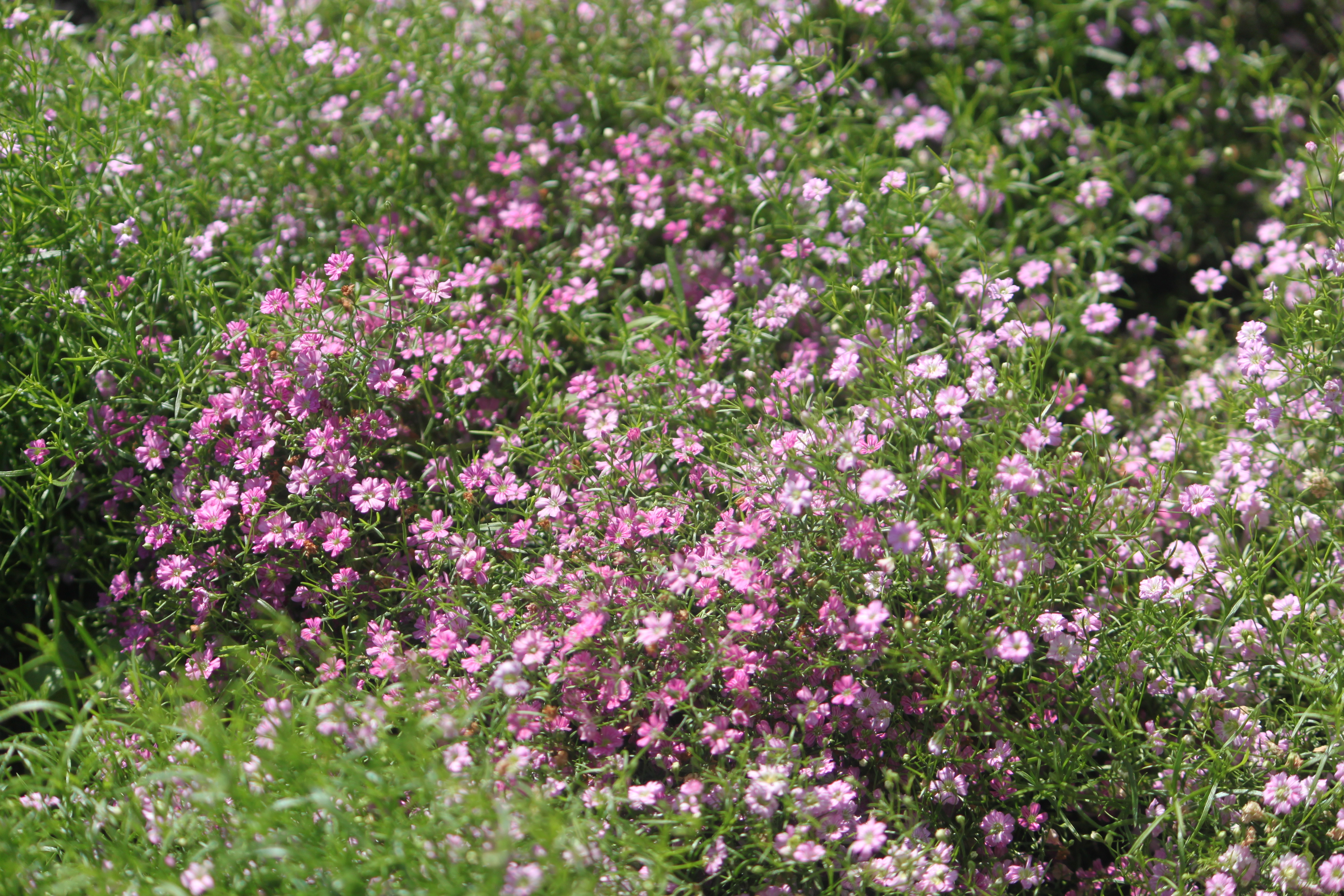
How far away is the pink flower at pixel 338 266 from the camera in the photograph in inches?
119

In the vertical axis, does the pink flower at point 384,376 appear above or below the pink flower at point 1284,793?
above

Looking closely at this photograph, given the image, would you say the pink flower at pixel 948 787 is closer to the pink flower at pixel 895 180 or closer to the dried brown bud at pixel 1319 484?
the dried brown bud at pixel 1319 484

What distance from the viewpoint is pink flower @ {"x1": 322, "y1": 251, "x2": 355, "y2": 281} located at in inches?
119

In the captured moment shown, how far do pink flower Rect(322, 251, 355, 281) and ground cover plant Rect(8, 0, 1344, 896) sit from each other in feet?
0.28

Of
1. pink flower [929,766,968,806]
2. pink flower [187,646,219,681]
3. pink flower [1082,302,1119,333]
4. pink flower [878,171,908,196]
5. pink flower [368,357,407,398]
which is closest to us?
pink flower [929,766,968,806]

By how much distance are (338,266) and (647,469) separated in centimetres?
110

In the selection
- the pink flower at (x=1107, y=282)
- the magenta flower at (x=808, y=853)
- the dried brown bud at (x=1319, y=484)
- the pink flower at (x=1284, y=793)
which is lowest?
the pink flower at (x=1284, y=793)

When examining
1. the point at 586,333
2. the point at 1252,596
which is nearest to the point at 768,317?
the point at 586,333

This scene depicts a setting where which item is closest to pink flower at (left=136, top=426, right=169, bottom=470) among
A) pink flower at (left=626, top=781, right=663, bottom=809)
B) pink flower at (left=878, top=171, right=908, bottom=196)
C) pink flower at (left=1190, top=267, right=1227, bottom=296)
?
pink flower at (left=626, top=781, right=663, bottom=809)

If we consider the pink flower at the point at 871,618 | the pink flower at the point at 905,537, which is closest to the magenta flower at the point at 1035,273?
the pink flower at the point at 905,537

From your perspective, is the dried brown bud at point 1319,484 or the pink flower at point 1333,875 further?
the dried brown bud at point 1319,484

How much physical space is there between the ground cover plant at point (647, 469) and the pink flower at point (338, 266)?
8 cm

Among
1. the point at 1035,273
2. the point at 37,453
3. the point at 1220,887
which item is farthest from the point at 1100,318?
the point at 37,453

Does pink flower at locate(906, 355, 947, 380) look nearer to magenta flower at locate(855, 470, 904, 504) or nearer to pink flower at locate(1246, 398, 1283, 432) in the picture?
magenta flower at locate(855, 470, 904, 504)
